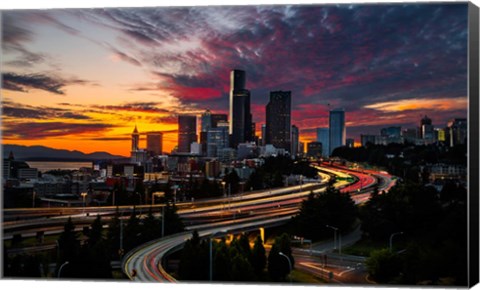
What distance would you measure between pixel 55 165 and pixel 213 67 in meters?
3.12

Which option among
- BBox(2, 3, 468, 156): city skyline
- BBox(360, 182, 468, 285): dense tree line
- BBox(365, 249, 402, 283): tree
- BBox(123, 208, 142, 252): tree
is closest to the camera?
BBox(360, 182, 468, 285): dense tree line

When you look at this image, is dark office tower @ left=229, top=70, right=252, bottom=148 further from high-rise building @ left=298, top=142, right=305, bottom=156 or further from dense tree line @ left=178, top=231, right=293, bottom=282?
dense tree line @ left=178, top=231, right=293, bottom=282

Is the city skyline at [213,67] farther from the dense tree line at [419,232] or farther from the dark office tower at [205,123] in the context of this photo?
the dense tree line at [419,232]

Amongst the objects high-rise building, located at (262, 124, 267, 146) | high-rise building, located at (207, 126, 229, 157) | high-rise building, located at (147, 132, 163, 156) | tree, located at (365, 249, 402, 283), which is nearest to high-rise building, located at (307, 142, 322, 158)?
high-rise building, located at (262, 124, 267, 146)

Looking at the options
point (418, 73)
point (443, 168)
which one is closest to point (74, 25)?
point (418, 73)

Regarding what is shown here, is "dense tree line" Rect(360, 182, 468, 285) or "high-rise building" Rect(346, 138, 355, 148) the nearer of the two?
"dense tree line" Rect(360, 182, 468, 285)

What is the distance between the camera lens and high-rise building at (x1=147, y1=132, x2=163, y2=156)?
37.5 ft

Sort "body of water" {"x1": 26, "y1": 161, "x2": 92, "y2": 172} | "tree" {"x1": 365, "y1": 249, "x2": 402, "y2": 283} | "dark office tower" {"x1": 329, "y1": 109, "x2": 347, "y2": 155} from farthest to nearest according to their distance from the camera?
"body of water" {"x1": 26, "y1": 161, "x2": 92, "y2": 172} → "dark office tower" {"x1": 329, "y1": 109, "x2": 347, "y2": 155} → "tree" {"x1": 365, "y1": 249, "x2": 402, "y2": 283}

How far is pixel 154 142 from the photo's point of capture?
11.5 meters

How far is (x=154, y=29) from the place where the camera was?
10109 mm

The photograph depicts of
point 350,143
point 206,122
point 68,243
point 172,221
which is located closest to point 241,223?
point 172,221

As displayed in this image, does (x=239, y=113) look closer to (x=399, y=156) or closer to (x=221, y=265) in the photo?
(x=399, y=156)

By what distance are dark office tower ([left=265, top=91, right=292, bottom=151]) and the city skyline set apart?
12cm

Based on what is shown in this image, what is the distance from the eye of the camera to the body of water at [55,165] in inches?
435
